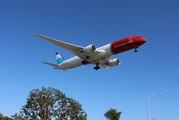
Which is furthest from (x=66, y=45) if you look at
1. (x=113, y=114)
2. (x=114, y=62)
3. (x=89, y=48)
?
(x=113, y=114)

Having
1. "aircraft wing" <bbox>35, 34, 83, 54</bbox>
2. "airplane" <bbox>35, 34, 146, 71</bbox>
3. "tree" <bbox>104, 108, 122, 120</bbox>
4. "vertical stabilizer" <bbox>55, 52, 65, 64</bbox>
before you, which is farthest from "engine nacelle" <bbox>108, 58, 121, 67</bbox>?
"tree" <bbox>104, 108, 122, 120</bbox>

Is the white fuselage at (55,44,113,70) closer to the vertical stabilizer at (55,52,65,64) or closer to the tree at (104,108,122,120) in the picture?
the vertical stabilizer at (55,52,65,64)

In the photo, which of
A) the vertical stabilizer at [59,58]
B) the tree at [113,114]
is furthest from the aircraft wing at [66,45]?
the tree at [113,114]

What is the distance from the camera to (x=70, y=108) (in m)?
54.4

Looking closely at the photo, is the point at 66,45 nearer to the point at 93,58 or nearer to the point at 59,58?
the point at 93,58

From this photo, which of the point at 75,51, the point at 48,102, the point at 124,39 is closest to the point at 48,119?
the point at 48,102

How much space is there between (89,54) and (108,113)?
2428cm

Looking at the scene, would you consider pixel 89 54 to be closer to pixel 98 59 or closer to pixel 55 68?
pixel 98 59

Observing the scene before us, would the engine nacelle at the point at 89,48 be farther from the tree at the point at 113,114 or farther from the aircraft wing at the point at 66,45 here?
the tree at the point at 113,114

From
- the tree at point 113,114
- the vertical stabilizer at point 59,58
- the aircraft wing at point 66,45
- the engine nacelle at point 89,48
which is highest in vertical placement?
the vertical stabilizer at point 59,58

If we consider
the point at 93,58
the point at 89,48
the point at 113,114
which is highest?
the point at 89,48

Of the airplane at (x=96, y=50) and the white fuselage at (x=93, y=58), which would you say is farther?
the white fuselage at (x=93, y=58)

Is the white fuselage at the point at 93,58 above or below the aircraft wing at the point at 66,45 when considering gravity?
below

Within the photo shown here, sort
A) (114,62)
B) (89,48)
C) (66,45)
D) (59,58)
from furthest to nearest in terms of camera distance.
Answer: (59,58)
(114,62)
(66,45)
(89,48)
